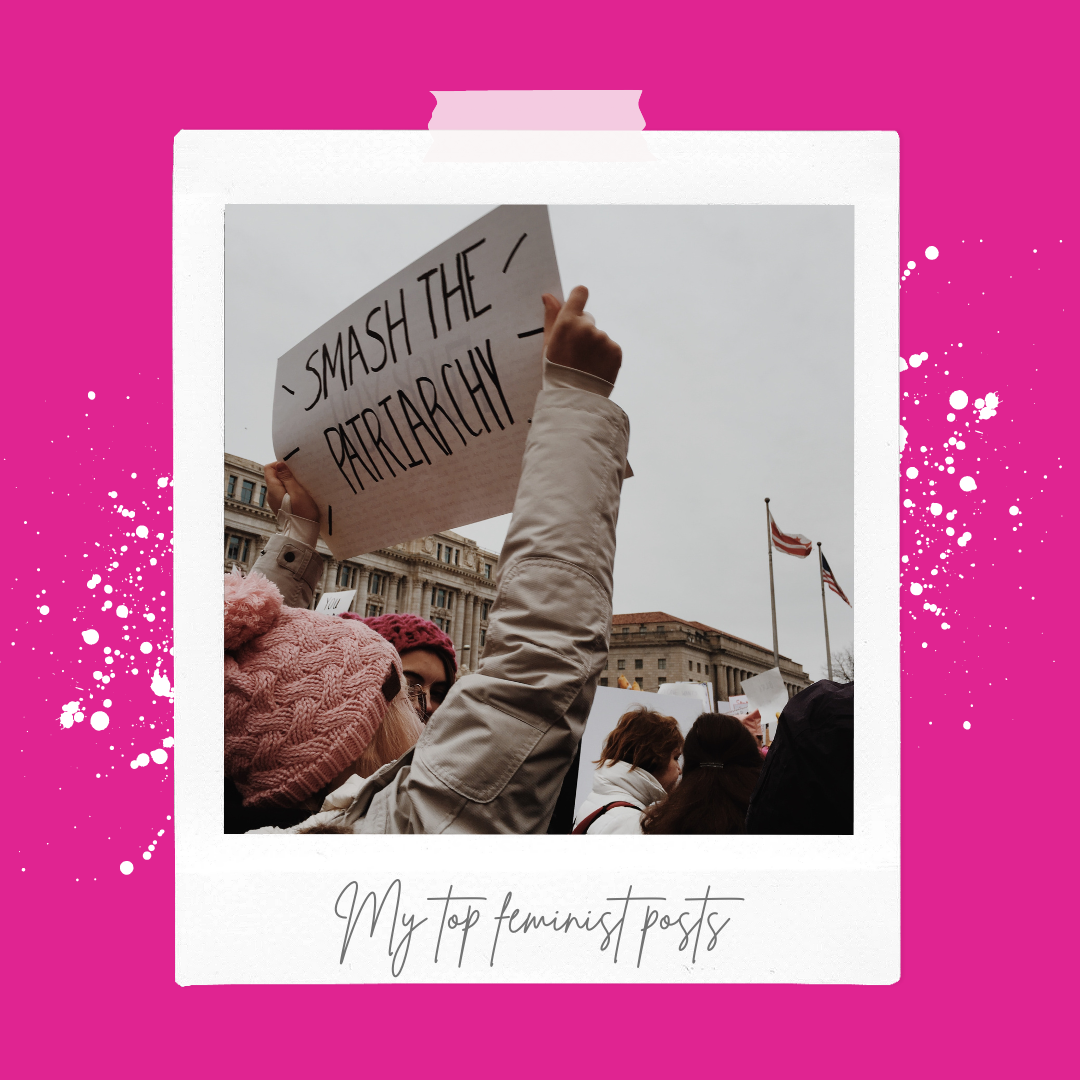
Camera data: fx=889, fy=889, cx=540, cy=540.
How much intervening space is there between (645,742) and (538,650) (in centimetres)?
131

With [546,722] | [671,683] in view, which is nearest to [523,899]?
[671,683]

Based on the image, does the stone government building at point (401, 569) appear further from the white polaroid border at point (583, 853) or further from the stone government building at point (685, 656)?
the stone government building at point (685, 656)

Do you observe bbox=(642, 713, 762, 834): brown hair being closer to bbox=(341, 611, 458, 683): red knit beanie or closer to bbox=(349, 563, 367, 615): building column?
bbox=(341, 611, 458, 683): red knit beanie

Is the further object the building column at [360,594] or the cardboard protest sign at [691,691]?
the building column at [360,594]

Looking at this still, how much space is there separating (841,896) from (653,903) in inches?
25.5

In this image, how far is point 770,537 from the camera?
9.82 ft

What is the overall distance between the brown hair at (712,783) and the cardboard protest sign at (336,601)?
1.49 m

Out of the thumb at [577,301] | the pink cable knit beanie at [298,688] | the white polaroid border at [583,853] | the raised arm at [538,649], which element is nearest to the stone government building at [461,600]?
the white polaroid border at [583,853]

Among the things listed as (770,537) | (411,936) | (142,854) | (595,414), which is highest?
(595,414)

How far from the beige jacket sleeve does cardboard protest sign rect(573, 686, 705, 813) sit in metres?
1.24

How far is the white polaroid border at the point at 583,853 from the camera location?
3.02 metres

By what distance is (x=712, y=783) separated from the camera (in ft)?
9.80

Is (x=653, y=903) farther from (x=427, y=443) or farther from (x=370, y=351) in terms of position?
(x=370, y=351)

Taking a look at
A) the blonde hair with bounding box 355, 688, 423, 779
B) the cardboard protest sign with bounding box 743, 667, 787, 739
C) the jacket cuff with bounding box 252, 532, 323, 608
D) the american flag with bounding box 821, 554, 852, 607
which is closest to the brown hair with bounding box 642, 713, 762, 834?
the cardboard protest sign with bounding box 743, 667, 787, 739
